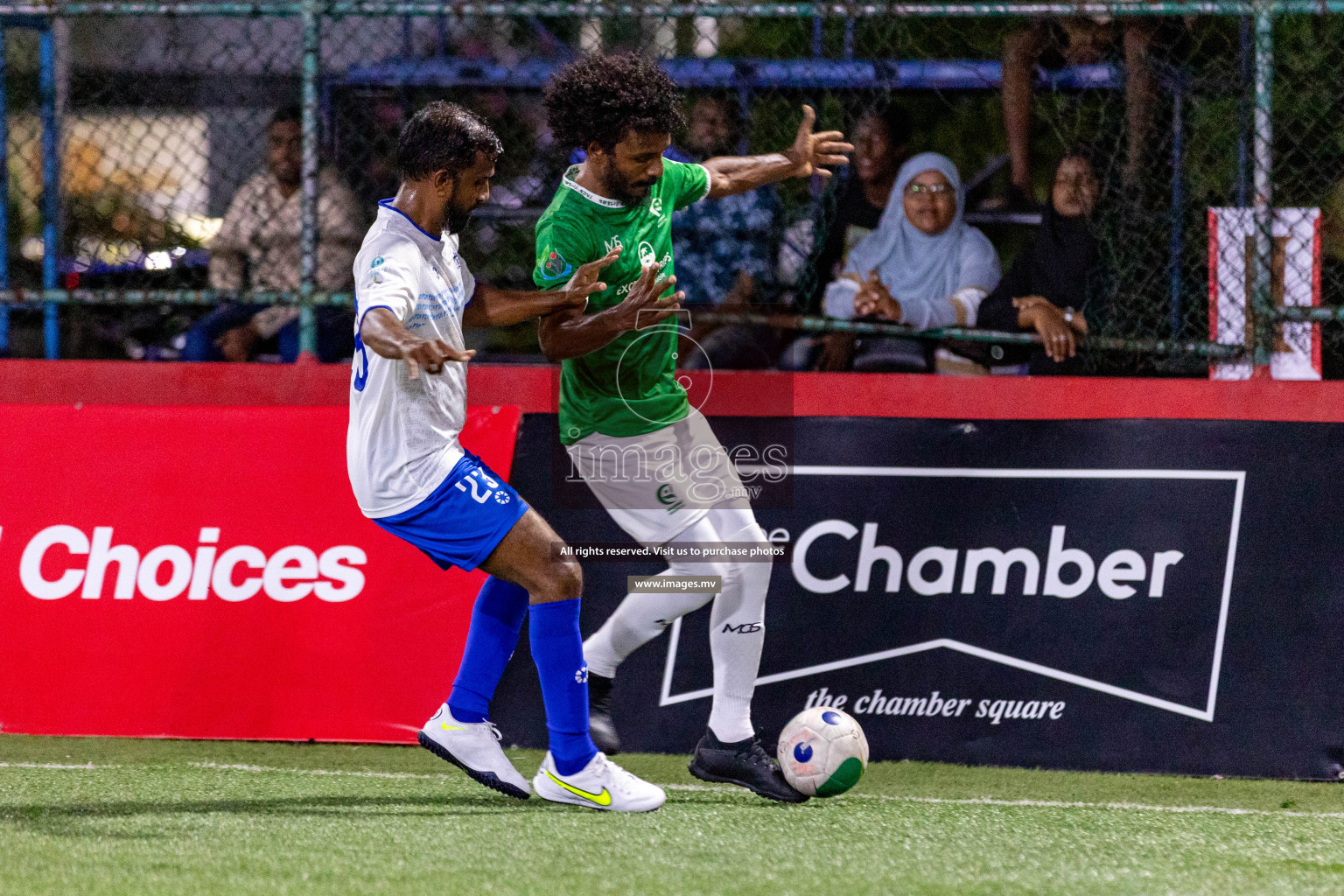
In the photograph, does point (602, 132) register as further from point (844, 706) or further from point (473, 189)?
point (844, 706)

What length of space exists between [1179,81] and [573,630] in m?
3.53

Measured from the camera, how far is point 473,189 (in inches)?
172

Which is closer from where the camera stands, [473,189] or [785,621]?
[473,189]

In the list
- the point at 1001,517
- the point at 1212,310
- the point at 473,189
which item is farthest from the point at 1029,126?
the point at 473,189

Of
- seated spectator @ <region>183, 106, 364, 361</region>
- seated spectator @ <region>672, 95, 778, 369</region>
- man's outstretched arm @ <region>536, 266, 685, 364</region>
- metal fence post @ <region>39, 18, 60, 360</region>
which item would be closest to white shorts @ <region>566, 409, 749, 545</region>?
man's outstretched arm @ <region>536, 266, 685, 364</region>

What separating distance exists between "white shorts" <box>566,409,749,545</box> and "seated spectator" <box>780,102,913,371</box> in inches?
56.8

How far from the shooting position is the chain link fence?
231 inches

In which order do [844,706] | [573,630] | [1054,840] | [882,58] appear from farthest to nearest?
[882,58], [844,706], [573,630], [1054,840]

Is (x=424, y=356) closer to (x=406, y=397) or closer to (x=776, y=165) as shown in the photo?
(x=406, y=397)

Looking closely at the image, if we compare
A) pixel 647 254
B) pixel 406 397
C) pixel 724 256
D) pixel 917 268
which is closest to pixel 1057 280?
pixel 917 268

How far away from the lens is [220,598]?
18.2 ft

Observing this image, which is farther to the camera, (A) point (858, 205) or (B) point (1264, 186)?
(A) point (858, 205)

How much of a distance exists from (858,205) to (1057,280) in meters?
1.03

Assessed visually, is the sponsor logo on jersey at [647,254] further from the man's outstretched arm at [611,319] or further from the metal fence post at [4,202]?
the metal fence post at [4,202]
